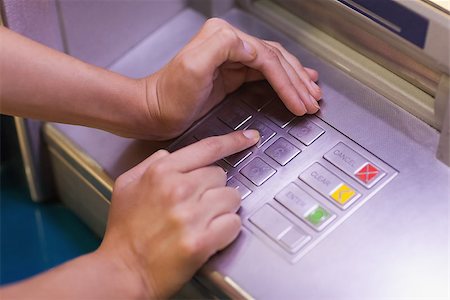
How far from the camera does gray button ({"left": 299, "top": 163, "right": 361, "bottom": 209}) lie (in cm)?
75

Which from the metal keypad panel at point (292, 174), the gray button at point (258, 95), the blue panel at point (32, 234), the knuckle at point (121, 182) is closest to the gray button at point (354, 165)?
the metal keypad panel at point (292, 174)

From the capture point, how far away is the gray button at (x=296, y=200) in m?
0.75

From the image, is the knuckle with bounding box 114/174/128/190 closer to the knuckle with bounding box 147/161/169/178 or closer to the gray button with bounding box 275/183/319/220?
the knuckle with bounding box 147/161/169/178

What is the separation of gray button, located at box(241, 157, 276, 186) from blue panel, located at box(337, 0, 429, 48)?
0.62ft

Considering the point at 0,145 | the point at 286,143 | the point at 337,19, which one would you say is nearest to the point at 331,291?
the point at 286,143

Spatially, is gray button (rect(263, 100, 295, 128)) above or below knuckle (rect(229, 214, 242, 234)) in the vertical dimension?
above

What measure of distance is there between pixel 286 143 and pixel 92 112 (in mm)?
219

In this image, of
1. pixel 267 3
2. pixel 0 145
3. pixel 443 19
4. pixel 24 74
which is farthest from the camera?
pixel 0 145

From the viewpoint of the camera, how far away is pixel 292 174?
78cm

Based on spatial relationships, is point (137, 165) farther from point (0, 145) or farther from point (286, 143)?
point (0, 145)

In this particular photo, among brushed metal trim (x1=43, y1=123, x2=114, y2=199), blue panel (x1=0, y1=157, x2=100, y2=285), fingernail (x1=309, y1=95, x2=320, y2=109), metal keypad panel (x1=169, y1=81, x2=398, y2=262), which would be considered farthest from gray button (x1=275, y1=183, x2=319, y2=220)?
blue panel (x1=0, y1=157, x2=100, y2=285)

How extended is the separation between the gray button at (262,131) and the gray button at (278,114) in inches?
0.5

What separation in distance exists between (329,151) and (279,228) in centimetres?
11

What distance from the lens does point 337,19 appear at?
2.77ft
